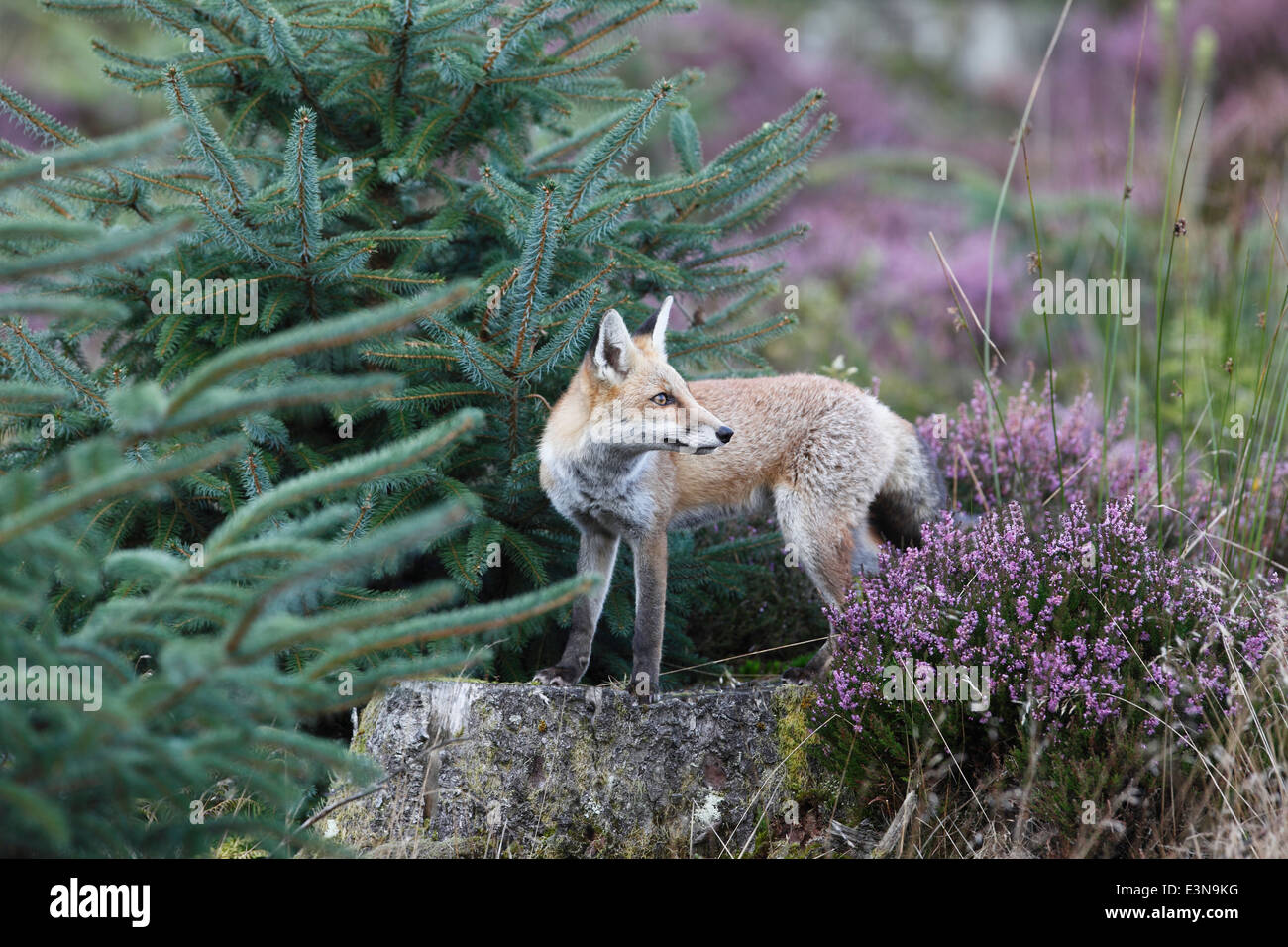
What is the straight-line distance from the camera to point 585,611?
420 centimetres

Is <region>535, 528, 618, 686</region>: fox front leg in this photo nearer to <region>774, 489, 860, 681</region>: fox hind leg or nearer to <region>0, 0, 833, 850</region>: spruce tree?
<region>0, 0, 833, 850</region>: spruce tree

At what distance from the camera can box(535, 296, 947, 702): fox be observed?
3.98 metres

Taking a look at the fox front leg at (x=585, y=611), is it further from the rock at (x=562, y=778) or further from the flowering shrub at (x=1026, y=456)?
the flowering shrub at (x=1026, y=456)

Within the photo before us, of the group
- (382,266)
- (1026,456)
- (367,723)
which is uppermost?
(382,266)

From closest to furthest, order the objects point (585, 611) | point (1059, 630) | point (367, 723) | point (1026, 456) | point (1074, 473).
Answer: point (1059, 630)
point (367, 723)
point (585, 611)
point (1074, 473)
point (1026, 456)

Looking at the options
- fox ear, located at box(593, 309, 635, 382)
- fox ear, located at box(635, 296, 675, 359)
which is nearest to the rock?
fox ear, located at box(593, 309, 635, 382)

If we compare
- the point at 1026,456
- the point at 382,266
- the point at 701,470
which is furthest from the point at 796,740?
the point at 382,266

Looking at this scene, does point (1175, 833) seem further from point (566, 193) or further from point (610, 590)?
point (566, 193)

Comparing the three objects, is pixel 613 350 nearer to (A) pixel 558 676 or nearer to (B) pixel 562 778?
(A) pixel 558 676

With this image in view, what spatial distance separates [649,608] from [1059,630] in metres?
1.52

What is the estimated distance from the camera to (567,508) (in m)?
4.12

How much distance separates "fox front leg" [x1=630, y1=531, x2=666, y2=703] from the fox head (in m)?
0.42
